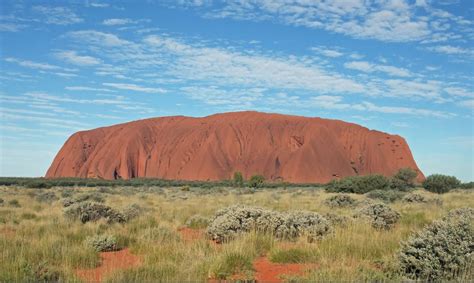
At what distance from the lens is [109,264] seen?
7.10 metres

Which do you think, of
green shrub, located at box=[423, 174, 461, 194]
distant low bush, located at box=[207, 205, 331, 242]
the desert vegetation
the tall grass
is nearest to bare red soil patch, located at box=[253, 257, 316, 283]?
the desert vegetation

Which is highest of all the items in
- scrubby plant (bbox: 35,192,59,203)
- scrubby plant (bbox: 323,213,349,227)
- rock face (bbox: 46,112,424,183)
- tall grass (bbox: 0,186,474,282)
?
rock face (bbox: 46,112,424,183)

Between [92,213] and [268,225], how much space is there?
5.74m

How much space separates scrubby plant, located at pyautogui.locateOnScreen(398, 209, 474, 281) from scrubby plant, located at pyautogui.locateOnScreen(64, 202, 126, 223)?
337 inches

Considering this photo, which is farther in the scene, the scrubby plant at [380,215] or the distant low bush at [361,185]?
the distant low bush at [361,185]

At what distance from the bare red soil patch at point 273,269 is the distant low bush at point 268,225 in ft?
6.20

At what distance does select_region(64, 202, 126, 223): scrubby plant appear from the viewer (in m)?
12.4

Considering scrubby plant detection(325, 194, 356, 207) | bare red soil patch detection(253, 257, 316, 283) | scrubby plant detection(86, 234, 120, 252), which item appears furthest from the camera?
scrubby plant detection(325, 194, 356, 207)

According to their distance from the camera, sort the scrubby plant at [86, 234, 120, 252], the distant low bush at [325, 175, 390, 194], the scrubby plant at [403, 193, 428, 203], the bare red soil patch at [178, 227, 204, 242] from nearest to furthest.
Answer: the scrubby plant at [86, 234, 120, 252] < the bare red soil patch at [178, 227, 204, 242] < the scrubby plant at [403, 193, 428, 203] < the distant low bush at [325, 175, 390, 194]

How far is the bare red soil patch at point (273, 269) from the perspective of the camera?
618 centimetres

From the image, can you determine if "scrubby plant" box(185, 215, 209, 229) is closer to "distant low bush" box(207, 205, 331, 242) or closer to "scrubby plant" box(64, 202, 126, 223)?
"scrubby plant" box(64, 202, 126, 223)

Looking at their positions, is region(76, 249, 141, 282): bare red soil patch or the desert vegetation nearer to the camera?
the desert vegetation

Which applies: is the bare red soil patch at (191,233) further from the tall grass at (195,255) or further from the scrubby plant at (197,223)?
the tall grass at (195,255)

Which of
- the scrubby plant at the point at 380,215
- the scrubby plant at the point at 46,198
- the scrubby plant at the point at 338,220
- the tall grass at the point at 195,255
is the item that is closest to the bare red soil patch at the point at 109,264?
the tall grass at the point at 195,255
